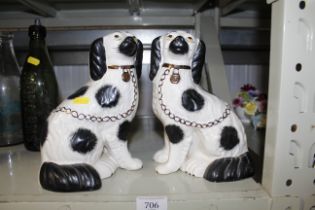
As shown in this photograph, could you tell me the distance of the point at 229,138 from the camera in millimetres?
612

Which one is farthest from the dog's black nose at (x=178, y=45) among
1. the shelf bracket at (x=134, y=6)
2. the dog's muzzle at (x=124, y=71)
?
the shelf bracket at (x=134, y=6)

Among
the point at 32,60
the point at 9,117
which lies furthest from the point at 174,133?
the point at 9,117

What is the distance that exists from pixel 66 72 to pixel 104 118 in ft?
2.75

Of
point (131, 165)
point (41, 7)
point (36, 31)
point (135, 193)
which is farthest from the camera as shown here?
point (41, 7)

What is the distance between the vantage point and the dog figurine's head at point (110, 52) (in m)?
0.60

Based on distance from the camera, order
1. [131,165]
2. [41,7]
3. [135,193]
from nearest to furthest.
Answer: [135,193] → [131,165] → [41,7]

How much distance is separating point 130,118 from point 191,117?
0.14m

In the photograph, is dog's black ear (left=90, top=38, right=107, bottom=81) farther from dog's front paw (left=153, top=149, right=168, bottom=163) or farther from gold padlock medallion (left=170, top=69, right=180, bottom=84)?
dog's front paw (left=153, top=149, right=168, bottom=163)

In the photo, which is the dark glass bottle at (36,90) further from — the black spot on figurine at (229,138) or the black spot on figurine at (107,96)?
the black spot on figurine at (229,138)

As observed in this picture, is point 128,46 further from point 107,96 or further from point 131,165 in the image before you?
point 131,165

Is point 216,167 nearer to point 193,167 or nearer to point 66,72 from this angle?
point 193,167

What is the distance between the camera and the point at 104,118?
59cm

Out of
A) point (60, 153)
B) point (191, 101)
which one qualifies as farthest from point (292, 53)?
point (60, 153)

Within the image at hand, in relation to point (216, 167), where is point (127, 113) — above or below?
above
